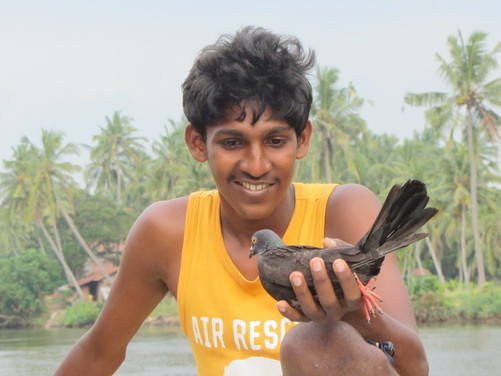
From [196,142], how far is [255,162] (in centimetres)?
42

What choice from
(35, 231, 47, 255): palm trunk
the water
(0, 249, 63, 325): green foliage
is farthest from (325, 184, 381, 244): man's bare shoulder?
(35, 231, 47, 255): palm trunk

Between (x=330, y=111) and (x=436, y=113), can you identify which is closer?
(x=436, y=113)

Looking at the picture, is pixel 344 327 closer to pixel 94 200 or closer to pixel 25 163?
pixel 25 163

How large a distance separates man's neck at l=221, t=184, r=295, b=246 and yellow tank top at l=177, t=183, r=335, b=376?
0.12 ft

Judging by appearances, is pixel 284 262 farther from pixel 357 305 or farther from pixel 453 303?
pixel 453 303

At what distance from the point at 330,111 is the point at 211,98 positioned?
35776 mm

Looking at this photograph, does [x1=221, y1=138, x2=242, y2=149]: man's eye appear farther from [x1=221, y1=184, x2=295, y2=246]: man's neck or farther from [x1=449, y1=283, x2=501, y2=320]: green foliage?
[x1=449, y1=283, x2=501, y2=320]: green foliage

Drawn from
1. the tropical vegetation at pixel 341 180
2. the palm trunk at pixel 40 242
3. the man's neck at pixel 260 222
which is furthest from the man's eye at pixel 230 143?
the palm trunk at pixel 40 242

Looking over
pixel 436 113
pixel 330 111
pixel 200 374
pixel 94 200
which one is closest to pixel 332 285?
pixel 200 374

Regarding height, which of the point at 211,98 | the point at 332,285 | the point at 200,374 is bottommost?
the point at 200,374

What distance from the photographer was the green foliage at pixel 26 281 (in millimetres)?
41500

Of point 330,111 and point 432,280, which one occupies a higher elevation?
point 330,111

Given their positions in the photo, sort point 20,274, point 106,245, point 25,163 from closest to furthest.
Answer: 1. point 20,274
2. point 25,163
3. point 106,245

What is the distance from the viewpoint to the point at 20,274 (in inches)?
1640
